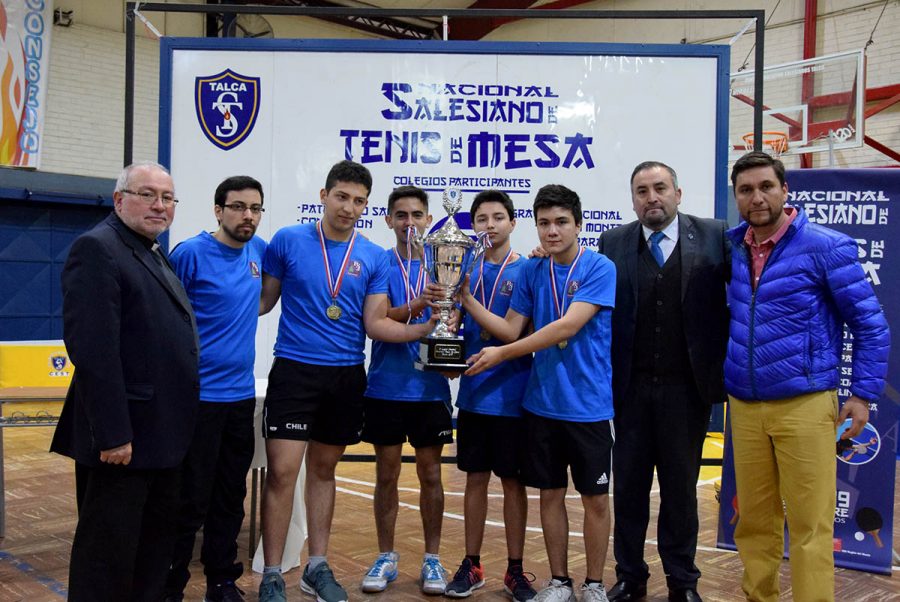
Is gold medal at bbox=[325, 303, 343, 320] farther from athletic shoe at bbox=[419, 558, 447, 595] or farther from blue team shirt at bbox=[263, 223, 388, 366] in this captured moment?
athletic shoe at bbox=[419, 558, 447, 595]

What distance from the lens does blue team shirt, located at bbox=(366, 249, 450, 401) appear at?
11.1 ft

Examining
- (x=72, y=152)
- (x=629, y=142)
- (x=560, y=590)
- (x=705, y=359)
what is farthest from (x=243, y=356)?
(x=72, y=152)

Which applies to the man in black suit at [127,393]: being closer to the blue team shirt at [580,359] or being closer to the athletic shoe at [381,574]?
the athletic shoe at [381,574]

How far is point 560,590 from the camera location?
3152mm

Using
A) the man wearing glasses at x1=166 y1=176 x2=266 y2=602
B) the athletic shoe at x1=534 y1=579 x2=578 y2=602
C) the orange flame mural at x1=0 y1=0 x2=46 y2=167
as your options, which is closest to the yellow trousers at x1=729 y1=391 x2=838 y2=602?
the athletic shoe at x1=534 y1=579 x2=578 y2=602

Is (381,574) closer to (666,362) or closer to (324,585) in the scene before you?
(324,585)

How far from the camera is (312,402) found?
323 centimetres

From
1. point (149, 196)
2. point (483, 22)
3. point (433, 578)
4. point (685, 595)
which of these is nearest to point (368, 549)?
point (433, 578)

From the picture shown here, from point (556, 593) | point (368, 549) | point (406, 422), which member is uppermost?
point (406, 422)

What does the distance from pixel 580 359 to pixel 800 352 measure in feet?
2.83

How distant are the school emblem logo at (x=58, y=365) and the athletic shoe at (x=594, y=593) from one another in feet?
19.0

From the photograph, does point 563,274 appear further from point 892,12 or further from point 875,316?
point 892,12

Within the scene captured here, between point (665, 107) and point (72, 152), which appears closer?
point (665, 107)

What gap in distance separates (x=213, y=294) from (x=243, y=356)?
30cm
